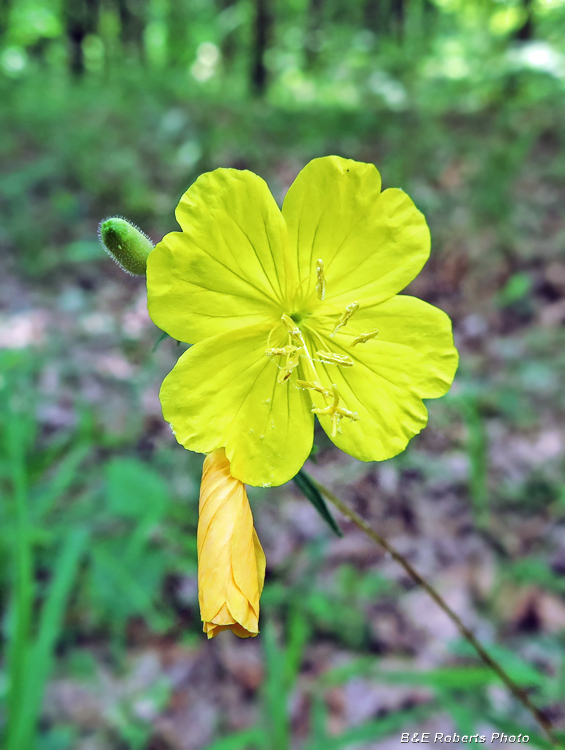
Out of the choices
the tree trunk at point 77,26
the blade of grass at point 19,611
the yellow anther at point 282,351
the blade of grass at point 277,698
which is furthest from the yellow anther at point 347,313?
the tree trunk at point 77,26

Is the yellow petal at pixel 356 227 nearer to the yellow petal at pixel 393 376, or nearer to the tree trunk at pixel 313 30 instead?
the yellow petal at pixel 393 376

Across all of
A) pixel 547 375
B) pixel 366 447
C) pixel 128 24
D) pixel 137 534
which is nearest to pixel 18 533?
pixel 137 534

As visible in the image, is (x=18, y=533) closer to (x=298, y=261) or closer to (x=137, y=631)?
(x=137, y=631)

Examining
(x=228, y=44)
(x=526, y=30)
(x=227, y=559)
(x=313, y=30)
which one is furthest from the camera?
(x=228, y=44)

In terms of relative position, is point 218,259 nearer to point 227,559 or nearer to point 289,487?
point 227,559

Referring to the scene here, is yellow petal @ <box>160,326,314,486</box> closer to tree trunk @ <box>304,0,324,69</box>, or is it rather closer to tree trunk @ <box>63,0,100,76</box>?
tree trunk @ <box>304,0,324,69</box>

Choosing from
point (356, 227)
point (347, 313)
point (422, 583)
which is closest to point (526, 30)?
point (356, 227)
